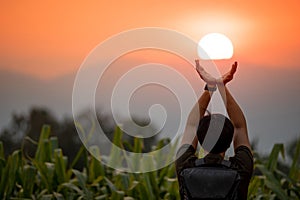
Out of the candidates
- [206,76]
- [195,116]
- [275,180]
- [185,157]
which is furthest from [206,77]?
[275,180]

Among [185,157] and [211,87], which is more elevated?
[211,87]

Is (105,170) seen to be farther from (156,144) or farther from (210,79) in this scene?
(210,79)

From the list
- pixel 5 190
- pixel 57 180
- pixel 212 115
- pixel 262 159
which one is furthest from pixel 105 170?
pixel 212 115

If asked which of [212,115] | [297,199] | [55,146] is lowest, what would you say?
[297,199]

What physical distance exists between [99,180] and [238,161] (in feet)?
8.74

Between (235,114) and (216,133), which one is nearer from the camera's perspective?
(216,133)

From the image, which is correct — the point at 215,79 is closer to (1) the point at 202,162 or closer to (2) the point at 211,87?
(2) the point at 211,87

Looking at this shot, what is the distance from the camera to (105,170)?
5.35 meters

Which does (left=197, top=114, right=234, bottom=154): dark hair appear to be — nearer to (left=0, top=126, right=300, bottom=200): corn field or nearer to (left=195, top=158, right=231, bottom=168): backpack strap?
(left=195, top=158, right=231, bottom=168): backpack strap

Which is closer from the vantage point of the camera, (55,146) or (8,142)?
(55,146)

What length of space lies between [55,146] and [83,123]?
0.28 meters

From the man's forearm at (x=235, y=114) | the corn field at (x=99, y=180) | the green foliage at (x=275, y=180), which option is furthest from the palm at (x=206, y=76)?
the green foliage at (x=275, y=180)

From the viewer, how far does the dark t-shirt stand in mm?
2492

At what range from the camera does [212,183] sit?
2.46 metres
